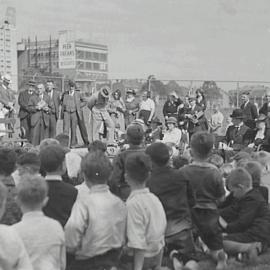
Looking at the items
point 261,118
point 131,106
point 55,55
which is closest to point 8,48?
point 55,55

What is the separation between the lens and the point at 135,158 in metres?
4.79

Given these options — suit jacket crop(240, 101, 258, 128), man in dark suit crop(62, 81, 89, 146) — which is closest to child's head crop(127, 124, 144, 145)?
suit jacket crop(240, 101, 258, 128)

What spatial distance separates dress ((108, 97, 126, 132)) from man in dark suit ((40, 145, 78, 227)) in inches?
427

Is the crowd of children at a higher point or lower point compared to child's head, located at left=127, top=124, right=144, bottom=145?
lower

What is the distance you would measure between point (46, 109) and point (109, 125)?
2.02 m

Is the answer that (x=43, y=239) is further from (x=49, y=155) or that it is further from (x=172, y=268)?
(x=172, y=268)

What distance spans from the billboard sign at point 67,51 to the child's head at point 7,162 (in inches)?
2983

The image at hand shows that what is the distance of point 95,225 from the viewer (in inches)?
176

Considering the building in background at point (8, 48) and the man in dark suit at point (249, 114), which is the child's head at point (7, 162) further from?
the building in background at point (8, 48)

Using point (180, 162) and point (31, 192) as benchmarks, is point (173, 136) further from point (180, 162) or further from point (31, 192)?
point (31, 192)

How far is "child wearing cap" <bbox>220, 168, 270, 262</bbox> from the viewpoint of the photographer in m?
5.67

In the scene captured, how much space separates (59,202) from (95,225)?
1.57ft

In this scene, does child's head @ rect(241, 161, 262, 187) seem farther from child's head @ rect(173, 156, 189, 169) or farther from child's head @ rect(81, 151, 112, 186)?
child's head @ rect(81, 151, 112, 186)

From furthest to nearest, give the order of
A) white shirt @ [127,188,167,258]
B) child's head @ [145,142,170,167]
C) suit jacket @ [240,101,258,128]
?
suit jacket @ [240,101,258,128], child's head @ [145,142,170,167], white shirt @ [127,188,167,258]
